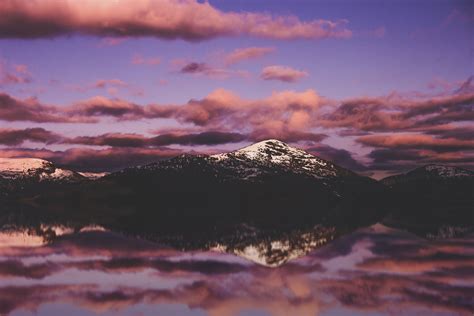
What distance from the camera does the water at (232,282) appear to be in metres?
34.8

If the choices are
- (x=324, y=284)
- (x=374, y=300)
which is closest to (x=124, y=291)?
(x=324, y=284)

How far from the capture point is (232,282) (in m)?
43.8

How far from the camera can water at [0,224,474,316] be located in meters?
34.8

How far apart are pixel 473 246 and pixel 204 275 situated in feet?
127

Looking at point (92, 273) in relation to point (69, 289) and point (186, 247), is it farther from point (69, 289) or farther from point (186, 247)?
point (186, 247)

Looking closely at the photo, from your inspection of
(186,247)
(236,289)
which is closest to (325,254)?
(186,247)

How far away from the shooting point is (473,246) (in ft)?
230

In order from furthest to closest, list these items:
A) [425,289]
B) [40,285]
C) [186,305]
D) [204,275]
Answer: [204,275] < [40,285] < [425,289] < [186,305]

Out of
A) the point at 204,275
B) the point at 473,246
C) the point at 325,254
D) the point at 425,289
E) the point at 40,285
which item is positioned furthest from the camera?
the point at 473,246

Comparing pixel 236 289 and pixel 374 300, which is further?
pixel 236 289

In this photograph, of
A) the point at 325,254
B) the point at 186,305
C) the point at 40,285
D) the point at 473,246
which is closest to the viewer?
the point at 186,305

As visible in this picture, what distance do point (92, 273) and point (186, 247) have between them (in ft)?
72.2

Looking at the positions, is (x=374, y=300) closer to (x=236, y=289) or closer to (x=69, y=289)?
(x=236, y=289)

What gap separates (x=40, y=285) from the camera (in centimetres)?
4278
